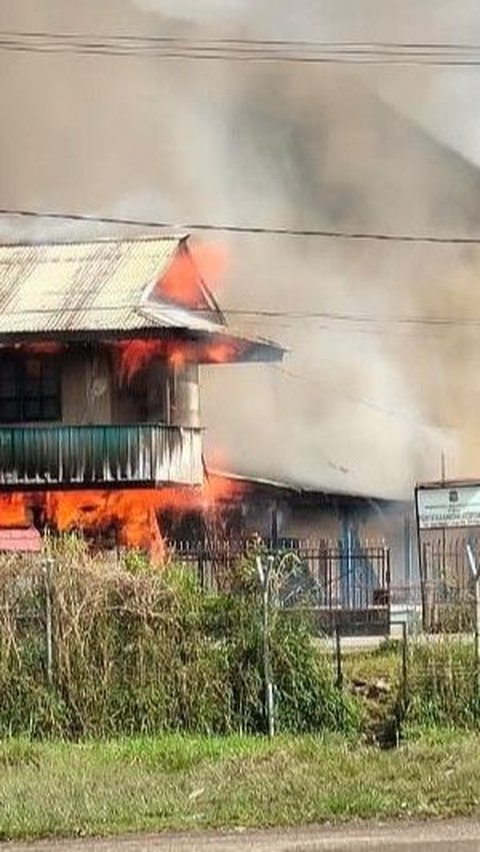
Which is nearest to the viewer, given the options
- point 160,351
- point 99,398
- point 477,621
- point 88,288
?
point 477,621

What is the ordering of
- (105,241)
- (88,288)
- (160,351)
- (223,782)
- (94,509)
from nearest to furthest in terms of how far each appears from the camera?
(223,782)
(160,351)
(94,509)
(88,288)
(105,241)

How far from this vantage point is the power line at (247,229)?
4012 centimetres

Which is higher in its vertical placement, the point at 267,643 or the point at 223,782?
the point at 267,643

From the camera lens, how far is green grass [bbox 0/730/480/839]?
9555mm

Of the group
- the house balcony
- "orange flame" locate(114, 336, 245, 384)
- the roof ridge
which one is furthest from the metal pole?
the roof ridge

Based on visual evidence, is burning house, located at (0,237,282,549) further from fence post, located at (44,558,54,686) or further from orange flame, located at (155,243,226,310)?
fence post, located at (44,558,54,686)

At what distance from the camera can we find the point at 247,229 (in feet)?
141

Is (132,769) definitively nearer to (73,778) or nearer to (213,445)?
(73,778)

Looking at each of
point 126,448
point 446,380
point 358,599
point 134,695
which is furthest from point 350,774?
point 446,380

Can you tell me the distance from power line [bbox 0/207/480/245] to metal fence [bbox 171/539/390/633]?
43.9ft

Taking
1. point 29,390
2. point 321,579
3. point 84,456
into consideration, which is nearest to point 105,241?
point 29,390

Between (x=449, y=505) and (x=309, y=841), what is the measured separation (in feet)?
41.7

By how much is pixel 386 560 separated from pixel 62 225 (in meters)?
21.1

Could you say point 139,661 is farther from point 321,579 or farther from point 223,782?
point 321,579
